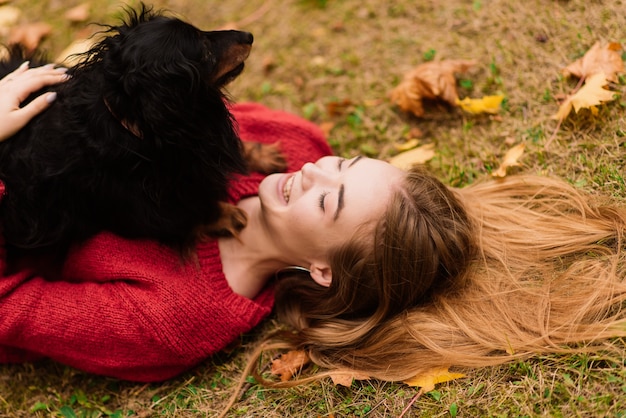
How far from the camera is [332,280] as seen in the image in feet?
8.48

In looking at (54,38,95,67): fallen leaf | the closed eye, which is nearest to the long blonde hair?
the closed eye

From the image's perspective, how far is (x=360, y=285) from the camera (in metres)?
2.53

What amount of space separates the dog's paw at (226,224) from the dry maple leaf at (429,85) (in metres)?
1.26

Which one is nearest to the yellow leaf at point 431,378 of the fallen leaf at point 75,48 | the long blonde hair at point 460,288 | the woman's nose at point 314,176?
the long blonde hair at point 460,288

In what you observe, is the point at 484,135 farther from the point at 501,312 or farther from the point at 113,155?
the point at 113,155

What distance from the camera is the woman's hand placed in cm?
253

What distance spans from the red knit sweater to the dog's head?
652 mm

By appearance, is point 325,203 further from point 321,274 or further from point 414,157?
point 414,157

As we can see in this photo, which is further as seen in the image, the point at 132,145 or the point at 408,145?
the point at 408,145

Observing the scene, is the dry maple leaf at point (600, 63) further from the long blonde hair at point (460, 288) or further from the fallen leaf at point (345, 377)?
the fallen leaf at point (345, 377)

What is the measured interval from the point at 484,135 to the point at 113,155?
78.8 inches

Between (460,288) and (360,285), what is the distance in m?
0.47

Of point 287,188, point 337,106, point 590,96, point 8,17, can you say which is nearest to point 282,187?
point 287,188

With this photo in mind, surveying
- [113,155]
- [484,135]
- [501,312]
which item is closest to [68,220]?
[113,155]
